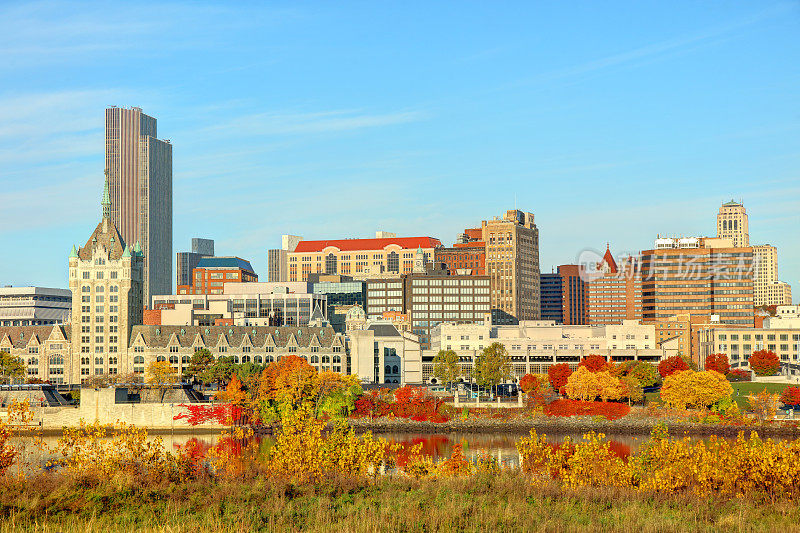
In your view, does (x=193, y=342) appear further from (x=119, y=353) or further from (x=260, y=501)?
(x=260, y=501)

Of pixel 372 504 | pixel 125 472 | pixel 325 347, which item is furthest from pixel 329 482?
pixel 325 347

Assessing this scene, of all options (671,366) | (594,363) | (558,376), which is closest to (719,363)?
(671,366)

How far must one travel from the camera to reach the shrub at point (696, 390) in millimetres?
147500

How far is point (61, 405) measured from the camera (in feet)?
474

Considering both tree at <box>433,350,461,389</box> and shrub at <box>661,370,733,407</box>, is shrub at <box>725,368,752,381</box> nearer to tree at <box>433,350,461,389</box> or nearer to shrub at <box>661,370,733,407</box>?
shrub at <box>661,370,733,407</box>

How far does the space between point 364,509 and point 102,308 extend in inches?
6002

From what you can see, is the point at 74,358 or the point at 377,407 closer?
the point at 377,407

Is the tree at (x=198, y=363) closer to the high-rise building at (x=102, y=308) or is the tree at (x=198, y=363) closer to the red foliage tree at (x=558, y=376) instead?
the high-rise building at (x=102, y=308)

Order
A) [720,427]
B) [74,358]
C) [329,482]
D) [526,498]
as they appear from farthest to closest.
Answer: [74,358]
[720,427]
[329,482]
[526,498]

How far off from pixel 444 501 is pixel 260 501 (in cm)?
952

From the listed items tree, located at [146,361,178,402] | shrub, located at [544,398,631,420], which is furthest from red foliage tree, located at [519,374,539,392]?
tree, located at [146,361,178,402]

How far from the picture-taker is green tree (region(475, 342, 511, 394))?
175 metres

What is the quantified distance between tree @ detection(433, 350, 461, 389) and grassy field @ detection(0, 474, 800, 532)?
12478 centimetres

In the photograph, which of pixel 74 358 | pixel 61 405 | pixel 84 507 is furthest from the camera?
pixel 74 358
